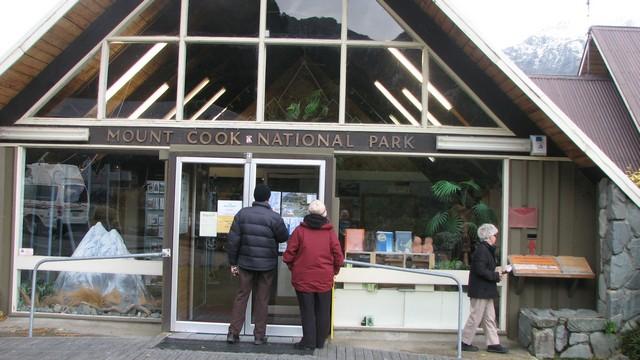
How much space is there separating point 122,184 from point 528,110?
5434mm

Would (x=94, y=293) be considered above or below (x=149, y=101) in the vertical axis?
below

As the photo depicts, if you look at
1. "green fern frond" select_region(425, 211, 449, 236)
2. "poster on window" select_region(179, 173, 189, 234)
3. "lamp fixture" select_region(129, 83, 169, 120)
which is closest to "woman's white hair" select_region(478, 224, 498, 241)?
"green fern frond" select_region(425, 211, 449, 236)

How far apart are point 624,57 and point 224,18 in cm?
755

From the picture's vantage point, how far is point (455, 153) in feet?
26.6

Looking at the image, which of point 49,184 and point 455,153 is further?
point 49,184

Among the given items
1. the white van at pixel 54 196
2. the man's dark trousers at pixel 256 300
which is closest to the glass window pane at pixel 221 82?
the white van at pixel 54 196

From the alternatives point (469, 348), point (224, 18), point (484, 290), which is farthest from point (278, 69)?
point (469, 348)

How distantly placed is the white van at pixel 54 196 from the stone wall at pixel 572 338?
607 cm

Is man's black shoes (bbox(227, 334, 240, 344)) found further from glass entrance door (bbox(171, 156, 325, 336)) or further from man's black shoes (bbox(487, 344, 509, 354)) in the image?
man's black shoes (bbox(487, 344, 509, 354))

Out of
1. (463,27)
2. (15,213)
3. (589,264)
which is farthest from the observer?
(15,213)

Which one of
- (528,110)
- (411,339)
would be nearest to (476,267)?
(411,339)

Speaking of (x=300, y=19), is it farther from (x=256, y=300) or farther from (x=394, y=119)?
(x=256, y=300)

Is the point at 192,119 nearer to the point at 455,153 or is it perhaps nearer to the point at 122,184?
the point at 122,184

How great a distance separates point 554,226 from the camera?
26.3 ft
